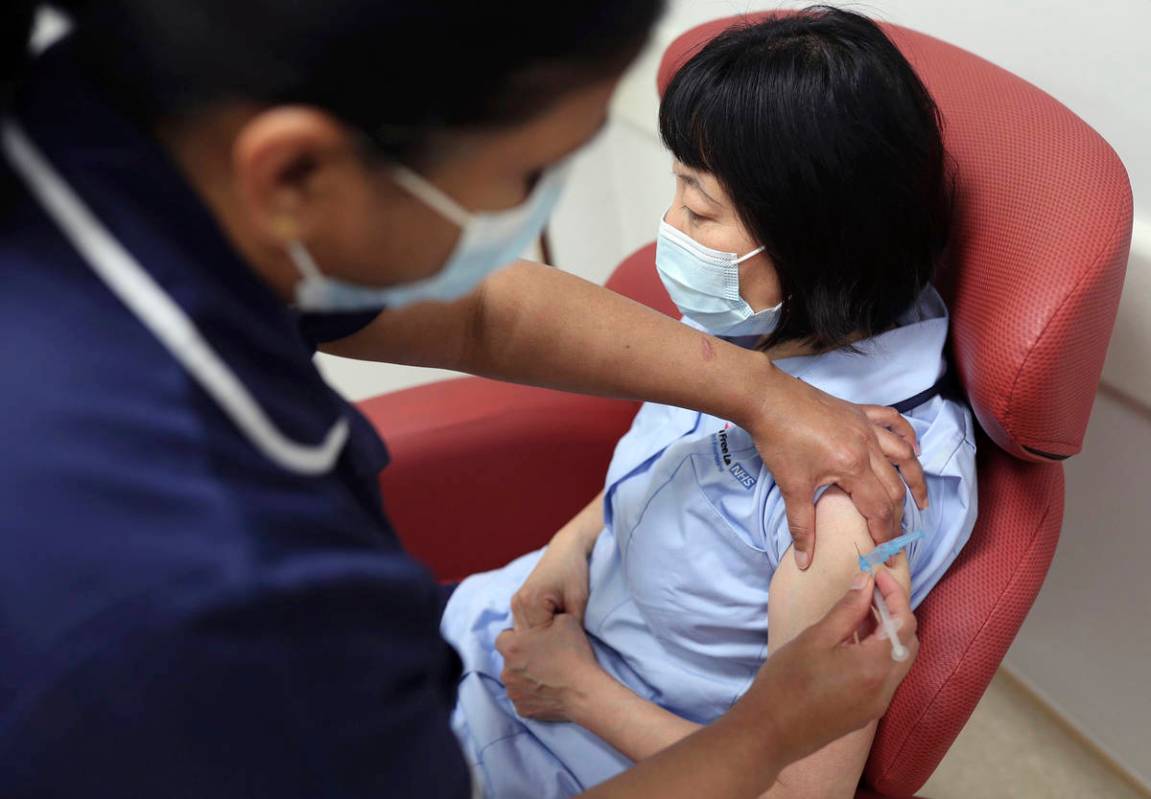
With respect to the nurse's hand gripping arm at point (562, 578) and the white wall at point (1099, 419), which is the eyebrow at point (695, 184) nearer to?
the white wall at point (1099, 419)

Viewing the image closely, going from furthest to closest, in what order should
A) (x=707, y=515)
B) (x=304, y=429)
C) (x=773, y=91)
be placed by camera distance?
(x=707, y=515) → (x=773, y=91) → (x=304, y=429)

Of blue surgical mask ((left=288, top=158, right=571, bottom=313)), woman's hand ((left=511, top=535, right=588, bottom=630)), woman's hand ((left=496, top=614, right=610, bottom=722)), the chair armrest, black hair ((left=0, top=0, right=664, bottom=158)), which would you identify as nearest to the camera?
black hair ((left=0, top=0, right=664, bottom=158))

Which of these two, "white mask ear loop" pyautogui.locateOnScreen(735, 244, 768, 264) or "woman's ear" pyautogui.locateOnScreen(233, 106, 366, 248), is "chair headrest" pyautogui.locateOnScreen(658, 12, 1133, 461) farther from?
"woman's ear" pyautogui.locateOnScreen(233, 106, 366, 248)

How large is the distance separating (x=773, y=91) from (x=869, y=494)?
39 cm

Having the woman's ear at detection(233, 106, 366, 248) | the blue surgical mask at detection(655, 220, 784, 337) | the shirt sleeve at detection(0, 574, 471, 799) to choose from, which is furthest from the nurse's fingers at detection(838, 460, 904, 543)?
the woman's ear at detection(233, 106, 366, 248)

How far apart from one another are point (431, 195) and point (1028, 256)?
1.93ft

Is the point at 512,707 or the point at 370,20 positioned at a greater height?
the point at 370,20

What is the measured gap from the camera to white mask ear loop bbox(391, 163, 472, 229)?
20.9 inches

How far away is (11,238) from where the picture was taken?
0.50 meters

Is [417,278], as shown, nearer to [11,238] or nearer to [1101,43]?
[11,238]

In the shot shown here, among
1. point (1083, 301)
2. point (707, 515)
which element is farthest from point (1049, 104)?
point (707, 515)

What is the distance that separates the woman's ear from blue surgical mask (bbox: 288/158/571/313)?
22 mm

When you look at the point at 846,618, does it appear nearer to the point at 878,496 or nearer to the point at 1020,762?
the point at 878,496

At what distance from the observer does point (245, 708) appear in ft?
1.75
